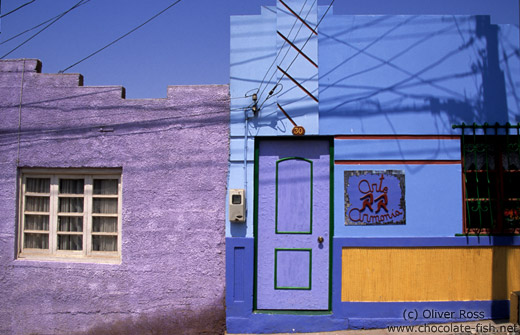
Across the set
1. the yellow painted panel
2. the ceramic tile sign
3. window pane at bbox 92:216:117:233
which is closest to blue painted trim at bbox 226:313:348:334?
the yellow painted panel

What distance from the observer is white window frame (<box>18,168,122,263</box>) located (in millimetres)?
6176

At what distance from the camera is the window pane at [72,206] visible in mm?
6297

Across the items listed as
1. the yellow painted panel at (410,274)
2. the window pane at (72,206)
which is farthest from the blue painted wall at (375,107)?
the window pane at (72,206)

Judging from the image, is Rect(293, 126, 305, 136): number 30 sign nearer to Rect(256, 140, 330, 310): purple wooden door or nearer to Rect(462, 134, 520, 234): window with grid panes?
Rect(256, 140, 330, 310): purple wooden door

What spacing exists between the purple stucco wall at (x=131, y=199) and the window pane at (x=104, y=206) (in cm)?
28

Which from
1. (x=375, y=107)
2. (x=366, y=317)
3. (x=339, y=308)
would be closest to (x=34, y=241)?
(x=339, y=308)

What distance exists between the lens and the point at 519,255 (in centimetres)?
591

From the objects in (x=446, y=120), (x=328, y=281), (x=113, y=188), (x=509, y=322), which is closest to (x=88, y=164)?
(x=113, y=188)

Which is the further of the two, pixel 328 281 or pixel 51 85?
pixel 51 85

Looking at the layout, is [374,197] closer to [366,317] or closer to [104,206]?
[366,317]

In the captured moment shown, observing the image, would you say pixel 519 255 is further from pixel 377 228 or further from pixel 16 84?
pixel 16 84

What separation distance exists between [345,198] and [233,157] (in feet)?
5.41

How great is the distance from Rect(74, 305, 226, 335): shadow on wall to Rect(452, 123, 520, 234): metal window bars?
3668 mm

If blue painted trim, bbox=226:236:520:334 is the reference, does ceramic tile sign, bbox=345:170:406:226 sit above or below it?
above
